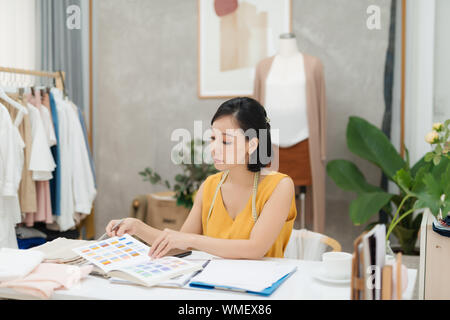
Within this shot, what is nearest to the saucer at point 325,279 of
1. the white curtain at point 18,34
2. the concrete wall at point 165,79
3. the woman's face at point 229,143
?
the woman's face at point 229,143

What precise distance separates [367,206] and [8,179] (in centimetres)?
210

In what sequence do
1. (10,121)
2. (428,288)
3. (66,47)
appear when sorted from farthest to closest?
(66,47)
(10,121)
(428,288)

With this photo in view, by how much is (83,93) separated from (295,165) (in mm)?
2025

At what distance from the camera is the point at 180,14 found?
3.50 m

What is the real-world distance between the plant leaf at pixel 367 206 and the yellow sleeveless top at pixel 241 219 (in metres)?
1.04

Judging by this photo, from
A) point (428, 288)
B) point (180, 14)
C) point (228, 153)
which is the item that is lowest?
point (428, 288)

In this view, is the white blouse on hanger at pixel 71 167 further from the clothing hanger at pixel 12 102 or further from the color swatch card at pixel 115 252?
the color swatch card at pixel 115 252

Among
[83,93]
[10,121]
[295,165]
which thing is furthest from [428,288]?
[83,93]

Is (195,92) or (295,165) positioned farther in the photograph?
(195,92)

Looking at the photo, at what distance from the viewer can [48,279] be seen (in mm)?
1072

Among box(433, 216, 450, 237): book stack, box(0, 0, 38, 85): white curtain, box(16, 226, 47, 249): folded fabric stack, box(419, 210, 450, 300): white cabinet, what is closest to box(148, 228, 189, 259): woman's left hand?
box(419, 210, 450, 300): white cabinet

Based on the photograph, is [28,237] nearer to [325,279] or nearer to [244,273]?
[244,273]

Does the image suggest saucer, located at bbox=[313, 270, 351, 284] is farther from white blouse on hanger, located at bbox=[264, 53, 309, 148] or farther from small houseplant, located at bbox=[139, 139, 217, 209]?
small houseplant, located at bbox=[139, 139, 217, 209]
